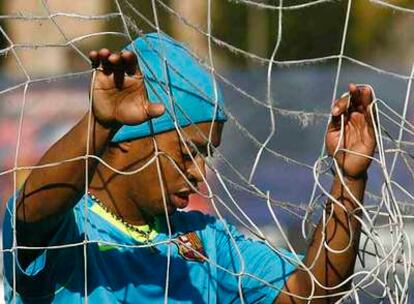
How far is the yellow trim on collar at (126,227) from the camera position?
1.88 metres

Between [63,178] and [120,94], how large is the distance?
13 centimetres

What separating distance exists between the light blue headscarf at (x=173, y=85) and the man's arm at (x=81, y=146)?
133 mm

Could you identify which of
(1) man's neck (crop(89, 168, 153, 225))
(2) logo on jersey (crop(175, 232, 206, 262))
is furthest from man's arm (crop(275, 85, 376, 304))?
(1) man's neck (crop(89, 168, 153, 225))

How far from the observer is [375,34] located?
25.0ft

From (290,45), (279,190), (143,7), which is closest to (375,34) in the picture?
(279,190)

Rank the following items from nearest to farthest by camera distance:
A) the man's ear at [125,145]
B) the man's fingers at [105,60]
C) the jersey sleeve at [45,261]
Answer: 1. the man's fingers at [105,60]
2. the jersey sleeve at [45,261]
3. the man's ear at [125,145]

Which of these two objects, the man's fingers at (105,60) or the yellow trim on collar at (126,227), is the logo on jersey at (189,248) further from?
the man's fingers at (105,60)

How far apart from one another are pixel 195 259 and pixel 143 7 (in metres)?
0.40

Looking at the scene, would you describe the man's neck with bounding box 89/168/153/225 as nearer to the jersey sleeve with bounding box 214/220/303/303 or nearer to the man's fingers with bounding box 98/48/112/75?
the jersey sleeve with bounding box 214/220/303/303

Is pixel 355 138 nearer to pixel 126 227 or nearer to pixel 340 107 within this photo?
pixel 340 107

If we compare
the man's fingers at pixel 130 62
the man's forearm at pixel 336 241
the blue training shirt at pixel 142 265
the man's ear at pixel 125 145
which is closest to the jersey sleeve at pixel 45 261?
the blue training shirt at pixel 142 265

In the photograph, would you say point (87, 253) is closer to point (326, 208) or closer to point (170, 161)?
point (170, 161)

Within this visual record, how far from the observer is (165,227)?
1.96m

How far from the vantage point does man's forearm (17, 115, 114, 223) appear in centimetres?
169
